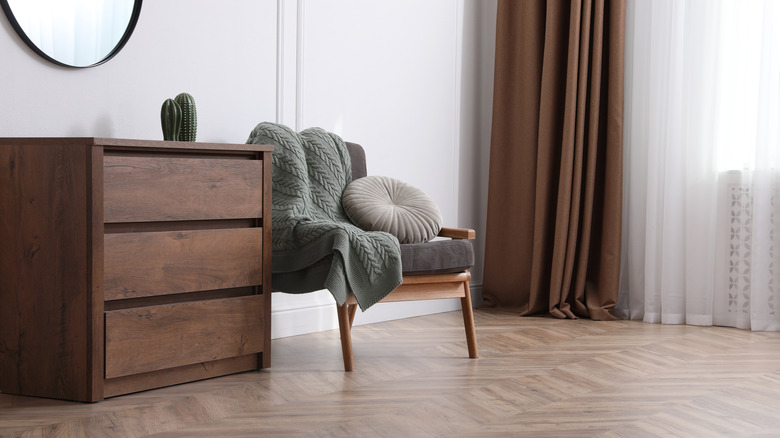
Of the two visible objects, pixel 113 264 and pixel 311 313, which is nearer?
pixel 113 264

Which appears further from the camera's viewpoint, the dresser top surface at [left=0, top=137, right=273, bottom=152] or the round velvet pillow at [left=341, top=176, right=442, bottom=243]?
the round velvet pillow at [left=341, top=176, right=442, bottom=243]

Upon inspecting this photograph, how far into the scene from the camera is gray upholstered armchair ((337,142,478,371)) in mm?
2650

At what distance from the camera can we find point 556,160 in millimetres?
3979

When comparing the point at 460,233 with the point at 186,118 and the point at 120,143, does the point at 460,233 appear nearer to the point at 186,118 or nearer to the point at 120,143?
the point at 186,118

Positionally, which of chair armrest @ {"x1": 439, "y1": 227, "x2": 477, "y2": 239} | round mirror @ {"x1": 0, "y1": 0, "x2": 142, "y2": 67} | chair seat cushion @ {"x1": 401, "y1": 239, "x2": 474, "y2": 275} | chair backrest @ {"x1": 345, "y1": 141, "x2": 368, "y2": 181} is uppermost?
round mirror @ {"x1": 0, "y1": 0, "x2": 142, "y2": 67}

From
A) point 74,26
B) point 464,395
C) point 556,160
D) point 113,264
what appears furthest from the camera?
point 556,160

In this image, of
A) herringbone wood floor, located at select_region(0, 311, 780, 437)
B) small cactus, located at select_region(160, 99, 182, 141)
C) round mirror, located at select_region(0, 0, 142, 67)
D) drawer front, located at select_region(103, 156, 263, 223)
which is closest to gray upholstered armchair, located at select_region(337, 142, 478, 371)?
herringbone wood floor, located at select_region(0, 311, 780, 437)

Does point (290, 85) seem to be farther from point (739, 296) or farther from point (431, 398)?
point (739, 296)

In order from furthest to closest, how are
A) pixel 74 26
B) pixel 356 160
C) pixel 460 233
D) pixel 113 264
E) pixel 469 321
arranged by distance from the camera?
1. pixel 356 160
2. pixel 460 233
3. pixel 469 321
4. pixel 74 26
5. pixel 113 264

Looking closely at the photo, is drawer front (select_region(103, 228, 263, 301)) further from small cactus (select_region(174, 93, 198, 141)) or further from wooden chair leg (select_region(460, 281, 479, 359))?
wooden chair leg (select_region(460, 281, 479, 359))

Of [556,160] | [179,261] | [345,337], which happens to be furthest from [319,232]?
[556,160]

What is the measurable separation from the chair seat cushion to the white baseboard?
742 mm

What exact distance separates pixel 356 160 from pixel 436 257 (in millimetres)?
631

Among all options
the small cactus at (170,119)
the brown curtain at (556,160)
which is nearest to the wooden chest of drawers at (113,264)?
the small cactus at (170,119)
